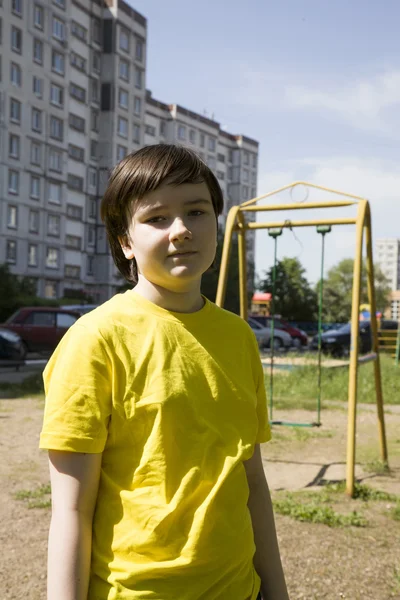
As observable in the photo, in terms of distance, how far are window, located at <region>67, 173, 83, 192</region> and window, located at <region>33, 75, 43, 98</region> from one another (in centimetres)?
662

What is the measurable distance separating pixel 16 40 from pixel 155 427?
49887 mm

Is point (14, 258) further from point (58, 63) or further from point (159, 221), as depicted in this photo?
point (159, 221)

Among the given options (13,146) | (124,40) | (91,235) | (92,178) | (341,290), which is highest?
(124,40)

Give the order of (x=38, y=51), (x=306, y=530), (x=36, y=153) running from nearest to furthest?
(x=306, y=530), (x=38, y=51), (x=36, y=153)

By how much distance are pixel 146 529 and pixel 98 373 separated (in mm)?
294

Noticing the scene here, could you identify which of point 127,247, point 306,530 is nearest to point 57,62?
point 306,530

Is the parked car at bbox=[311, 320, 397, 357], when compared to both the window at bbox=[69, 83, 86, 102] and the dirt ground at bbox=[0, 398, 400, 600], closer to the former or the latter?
the dirt ground at bbox=[0, 398, 400, 600]

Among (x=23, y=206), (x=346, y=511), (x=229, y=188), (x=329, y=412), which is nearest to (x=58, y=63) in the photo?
(x=23, y=206)

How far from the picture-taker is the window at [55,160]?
51.0m

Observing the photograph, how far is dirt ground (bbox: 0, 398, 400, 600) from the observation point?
3.57 m

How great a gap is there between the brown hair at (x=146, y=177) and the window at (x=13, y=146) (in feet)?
156

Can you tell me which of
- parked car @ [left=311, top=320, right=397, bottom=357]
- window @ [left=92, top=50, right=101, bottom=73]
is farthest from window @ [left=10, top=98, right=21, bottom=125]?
parked car @ [left=311, top=320, right=397, bottom=357]

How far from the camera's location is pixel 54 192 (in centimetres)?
5169

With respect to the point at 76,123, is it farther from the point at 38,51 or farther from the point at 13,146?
the point at 13,146
